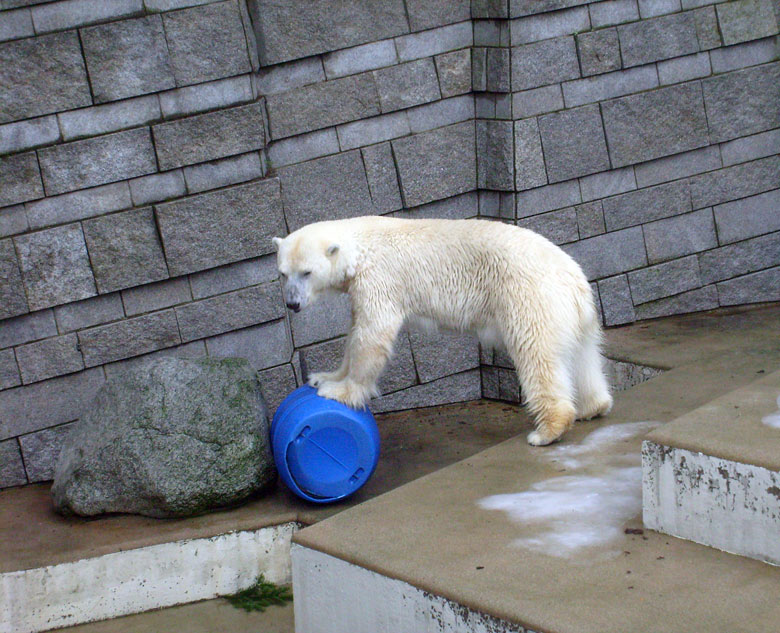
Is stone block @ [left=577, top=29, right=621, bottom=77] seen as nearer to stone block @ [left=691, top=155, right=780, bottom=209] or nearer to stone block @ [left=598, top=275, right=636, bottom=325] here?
stone block @ [left=691, top=155, right=780, bottom=209]

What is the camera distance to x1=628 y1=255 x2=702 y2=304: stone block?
6.04 meters

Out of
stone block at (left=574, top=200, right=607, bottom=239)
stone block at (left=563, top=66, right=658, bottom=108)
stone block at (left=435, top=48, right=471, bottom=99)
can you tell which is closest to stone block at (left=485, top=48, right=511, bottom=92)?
stone block at (left=435, top=48, right=471, bottom=99)

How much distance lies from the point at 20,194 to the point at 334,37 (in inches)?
72.2

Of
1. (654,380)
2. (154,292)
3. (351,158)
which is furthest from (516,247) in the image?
(154,292)

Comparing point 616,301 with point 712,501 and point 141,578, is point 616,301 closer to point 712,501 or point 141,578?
point 712,501

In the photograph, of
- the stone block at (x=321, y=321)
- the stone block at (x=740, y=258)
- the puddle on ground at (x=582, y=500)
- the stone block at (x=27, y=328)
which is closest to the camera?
the puddle on ground at (x=582, y=500)

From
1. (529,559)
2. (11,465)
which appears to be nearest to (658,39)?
(529,559)

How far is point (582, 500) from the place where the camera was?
3416mm

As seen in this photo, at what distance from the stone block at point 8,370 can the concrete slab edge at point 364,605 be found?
203 cm

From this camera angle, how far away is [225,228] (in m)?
4.98

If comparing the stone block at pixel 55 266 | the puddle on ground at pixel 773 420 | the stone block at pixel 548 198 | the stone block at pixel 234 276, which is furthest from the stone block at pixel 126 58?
the puddle on ground at pixel 773 420

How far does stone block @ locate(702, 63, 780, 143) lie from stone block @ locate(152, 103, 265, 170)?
2.89 meters

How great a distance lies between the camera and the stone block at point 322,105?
5.15m

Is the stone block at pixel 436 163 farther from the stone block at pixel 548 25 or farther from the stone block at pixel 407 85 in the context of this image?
the stone block at pixel 548 25
